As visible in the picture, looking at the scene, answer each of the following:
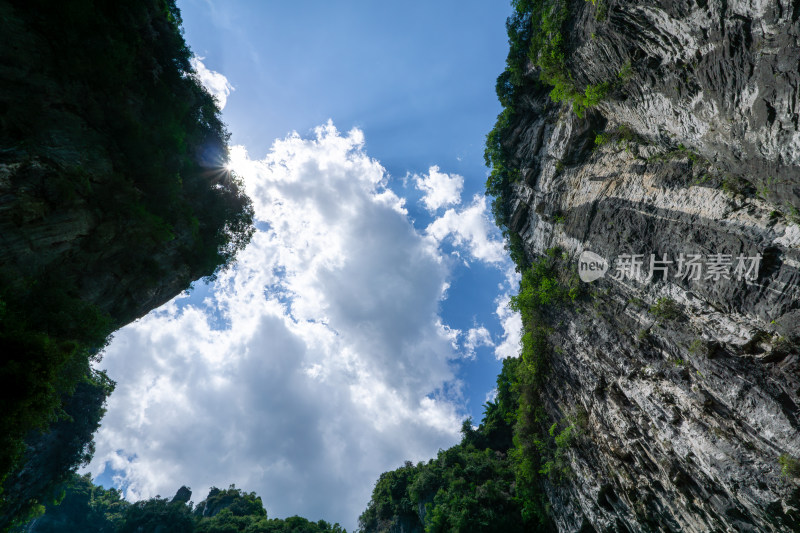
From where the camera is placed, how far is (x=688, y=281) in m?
8.95

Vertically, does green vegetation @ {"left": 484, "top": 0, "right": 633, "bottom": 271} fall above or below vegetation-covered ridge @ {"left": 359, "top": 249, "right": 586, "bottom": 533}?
above

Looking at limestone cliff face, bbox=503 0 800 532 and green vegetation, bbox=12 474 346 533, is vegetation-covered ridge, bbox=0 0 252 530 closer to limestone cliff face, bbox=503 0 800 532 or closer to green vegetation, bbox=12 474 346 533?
limestone cliff face, bbox=503 0 800 532

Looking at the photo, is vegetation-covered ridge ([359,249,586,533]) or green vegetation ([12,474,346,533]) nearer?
vegetation-covered ridge ([359,249,586,533])

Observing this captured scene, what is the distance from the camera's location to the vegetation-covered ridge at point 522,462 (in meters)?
15.9

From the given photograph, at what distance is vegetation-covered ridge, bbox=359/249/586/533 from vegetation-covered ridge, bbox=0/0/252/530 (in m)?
17.9

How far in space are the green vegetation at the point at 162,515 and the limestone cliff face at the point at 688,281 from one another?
28572 mm

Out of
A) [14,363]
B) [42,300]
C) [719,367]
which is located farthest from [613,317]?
[42,300]

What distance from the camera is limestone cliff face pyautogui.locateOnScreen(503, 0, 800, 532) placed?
6.74 meters

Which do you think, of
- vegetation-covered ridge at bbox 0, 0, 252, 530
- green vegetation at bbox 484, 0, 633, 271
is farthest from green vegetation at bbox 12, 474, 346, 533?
green vegetation at bbox 484, 0, 633, 271

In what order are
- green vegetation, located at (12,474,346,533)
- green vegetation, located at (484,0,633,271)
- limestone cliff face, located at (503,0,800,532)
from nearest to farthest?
limestone cliff face, located at (503,0,800,532) < green vegetation, located at (484,0,633,271) < green vegetation, located at (12,474,346,533)

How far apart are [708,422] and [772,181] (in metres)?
6.35

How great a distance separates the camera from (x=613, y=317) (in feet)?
39.9

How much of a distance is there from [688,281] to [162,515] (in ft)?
145

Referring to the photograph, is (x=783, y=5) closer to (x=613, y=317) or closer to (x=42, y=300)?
(x=613, y=317)
